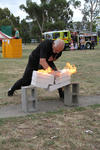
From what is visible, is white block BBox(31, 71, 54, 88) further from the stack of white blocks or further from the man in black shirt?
the man in black shirt

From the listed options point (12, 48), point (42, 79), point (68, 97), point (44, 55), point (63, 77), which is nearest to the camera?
point (42, 79)

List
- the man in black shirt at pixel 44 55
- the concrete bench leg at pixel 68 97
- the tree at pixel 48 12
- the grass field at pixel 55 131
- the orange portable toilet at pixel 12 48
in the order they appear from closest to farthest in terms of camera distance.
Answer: the grass field at pixel 55 131 < the man in black shirt at pixel 44 55 < the concrete bench leg at pixel 68 97 < the orange portable toilet at pixel 12 48 < the tree at pixel 48 12

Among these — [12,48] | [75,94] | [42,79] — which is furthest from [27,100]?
[12,48]

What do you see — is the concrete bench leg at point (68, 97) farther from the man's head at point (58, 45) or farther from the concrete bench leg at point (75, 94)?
the man's head at point (58, 45)

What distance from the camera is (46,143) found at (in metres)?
3.14

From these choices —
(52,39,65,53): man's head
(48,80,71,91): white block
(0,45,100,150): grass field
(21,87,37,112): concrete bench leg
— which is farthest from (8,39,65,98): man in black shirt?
(0,45,100,150): grass field

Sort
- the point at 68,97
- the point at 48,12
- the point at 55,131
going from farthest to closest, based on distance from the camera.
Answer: the point at 48,12 < the point at 68,97 < the point at 55,131

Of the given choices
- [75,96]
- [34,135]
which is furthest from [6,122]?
[75,96]

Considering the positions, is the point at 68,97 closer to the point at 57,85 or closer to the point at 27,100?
the point at 57,85

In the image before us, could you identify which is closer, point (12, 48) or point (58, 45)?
point (58, 45)

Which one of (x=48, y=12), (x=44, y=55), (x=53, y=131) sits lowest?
(x=53, y=131)

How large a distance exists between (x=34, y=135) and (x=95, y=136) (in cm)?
93

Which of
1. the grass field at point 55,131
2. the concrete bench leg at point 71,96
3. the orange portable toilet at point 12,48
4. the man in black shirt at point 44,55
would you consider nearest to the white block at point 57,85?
the concrete bench leg at point 71,96

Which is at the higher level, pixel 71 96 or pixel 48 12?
pixel 48 12
